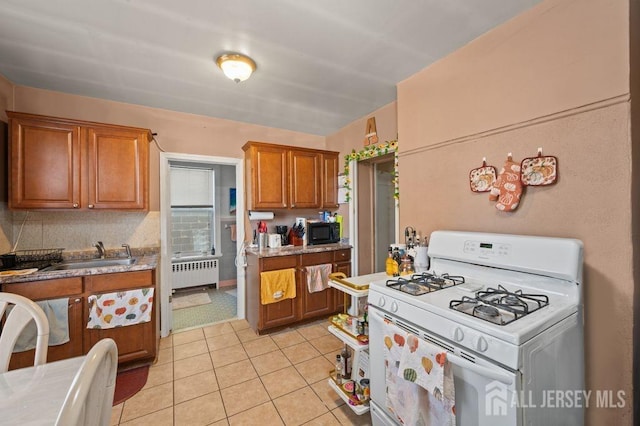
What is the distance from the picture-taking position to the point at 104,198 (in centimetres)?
242

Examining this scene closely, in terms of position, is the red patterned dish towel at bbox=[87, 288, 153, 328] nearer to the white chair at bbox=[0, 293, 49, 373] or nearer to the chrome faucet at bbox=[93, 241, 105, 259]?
the chrome faucet at bbox=[93, 241, 105, 259]

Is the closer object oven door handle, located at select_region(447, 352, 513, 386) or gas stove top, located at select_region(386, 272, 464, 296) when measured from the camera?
oven door handle, located at select_region(447, 352, 513, 386)

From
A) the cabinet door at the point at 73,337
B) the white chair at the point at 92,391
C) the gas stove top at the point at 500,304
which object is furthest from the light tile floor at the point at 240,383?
the white chair at the point at 92,391

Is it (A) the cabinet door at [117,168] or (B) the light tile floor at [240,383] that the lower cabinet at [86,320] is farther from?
(A) the cabinet door at [117,168]

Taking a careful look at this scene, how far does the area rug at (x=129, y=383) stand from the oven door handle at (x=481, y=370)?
7.69 ft

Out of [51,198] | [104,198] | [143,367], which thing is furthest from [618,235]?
[51,198]

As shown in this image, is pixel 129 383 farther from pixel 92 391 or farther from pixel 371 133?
pixel 371 133

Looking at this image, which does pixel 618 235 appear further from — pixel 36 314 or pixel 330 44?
pixel 36 314

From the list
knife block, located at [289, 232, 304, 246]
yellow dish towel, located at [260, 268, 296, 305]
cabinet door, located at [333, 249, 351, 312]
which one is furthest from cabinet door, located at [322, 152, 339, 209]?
yellow dish towel, located at [260, 268, 296, 305]

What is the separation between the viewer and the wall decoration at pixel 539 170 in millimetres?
1445

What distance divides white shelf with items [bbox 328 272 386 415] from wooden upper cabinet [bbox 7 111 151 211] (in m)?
2.14

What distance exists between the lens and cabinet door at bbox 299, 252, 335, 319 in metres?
3.08

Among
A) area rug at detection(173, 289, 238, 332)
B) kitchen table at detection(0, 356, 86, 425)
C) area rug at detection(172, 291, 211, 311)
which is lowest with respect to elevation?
area rug at detection(173, 289, 238, 332)

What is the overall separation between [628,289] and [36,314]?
270 cm
